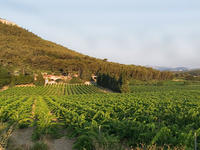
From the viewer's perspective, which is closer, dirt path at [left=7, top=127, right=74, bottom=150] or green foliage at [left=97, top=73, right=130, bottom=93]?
dirt path at [left=7, top=127, right=74, bottom=150]

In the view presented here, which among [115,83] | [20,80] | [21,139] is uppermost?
[21,139]

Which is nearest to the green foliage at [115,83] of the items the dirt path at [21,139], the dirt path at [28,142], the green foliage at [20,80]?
the green foliage at [20,80]

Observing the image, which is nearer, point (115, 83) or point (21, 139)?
point (21, 139)

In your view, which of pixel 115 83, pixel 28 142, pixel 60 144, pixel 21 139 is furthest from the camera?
pixel 115 83

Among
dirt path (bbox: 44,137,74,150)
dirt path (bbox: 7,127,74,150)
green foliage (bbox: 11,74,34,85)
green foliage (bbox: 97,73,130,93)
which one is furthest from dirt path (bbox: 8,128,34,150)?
green foliage (bbox: 11,74,34,85)

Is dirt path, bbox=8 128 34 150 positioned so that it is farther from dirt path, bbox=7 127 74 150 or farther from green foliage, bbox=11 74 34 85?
green foliage, bbox=11 74 34 85

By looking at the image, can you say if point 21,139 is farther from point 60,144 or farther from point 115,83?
point 115,83

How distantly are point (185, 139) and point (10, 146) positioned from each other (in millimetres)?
6635

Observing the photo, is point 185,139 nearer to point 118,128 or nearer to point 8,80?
point 118,128

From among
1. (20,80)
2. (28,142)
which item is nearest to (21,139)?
(28,142)

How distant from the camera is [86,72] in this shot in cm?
8275

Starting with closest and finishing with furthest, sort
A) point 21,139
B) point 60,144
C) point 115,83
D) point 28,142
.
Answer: point 60,144
point 28,142
point 21,139
point 115,83

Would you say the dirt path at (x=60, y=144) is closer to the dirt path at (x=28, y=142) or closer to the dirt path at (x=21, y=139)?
the dirt path at (x=28, y=142)

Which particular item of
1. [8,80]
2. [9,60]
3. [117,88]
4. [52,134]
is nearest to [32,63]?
[9,60]
